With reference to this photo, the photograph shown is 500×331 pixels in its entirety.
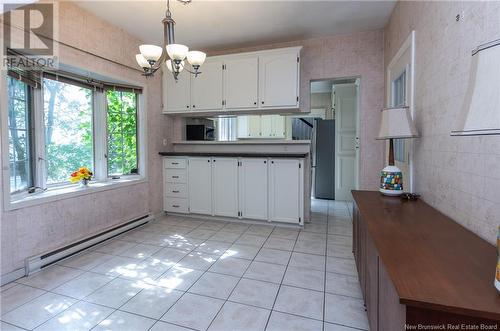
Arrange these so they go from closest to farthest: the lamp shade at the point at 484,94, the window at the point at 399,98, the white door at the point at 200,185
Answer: the lamp shade at the point at 484,94
the window at the point at 399,98
the white door at the point at 200,185

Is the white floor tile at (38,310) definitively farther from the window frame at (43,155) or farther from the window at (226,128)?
the window at (226,128)

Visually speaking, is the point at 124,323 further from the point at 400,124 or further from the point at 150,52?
the point at 400,124

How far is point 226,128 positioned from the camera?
4.26m

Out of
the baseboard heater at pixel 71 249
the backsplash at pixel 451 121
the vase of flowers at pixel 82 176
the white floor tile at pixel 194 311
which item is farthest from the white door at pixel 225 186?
the backsplash at pixel 451 121

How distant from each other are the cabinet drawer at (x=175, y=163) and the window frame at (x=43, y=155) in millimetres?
366

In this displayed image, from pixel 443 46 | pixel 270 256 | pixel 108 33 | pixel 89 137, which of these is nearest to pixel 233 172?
pixel 270 256

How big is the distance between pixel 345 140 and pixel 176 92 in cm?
330

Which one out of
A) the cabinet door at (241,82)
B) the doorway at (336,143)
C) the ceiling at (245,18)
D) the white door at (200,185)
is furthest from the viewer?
the doorway at (336,143)

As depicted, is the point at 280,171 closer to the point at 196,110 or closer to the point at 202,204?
the point at 202,204

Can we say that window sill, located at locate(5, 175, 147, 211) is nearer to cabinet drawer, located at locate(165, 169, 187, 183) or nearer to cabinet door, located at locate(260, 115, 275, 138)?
cabinet drawer, located at locate(165, 169, 187, 183)

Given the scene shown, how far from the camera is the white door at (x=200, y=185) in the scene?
3.76 m

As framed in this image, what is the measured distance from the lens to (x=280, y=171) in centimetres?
341

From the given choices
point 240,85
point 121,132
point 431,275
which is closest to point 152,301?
point 431,275

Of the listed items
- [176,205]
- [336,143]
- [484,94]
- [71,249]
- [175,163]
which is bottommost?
[71,249]
